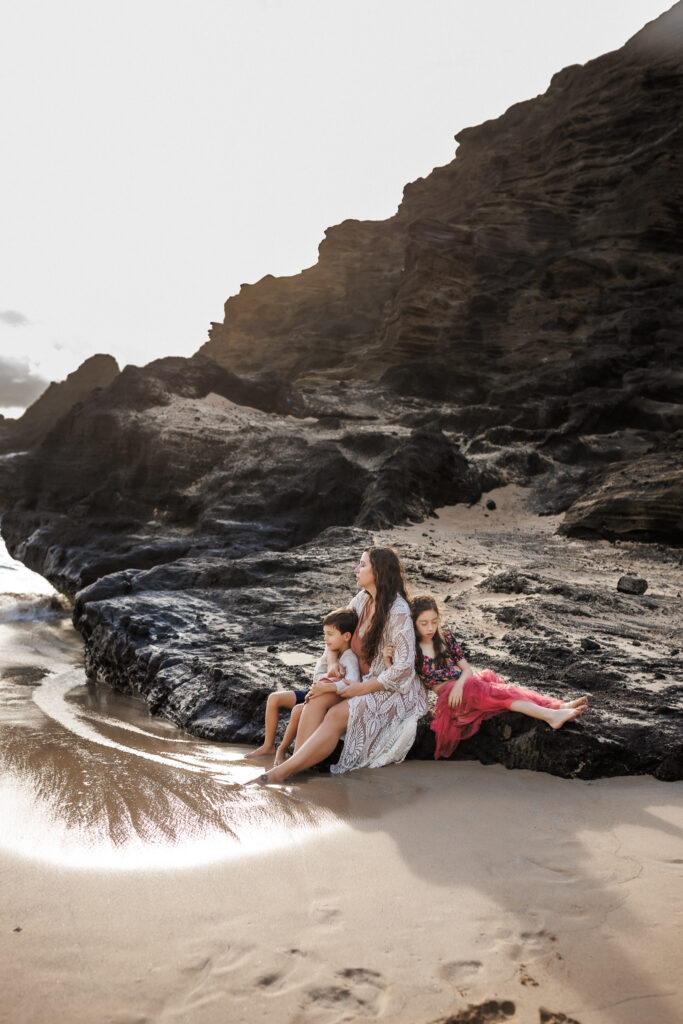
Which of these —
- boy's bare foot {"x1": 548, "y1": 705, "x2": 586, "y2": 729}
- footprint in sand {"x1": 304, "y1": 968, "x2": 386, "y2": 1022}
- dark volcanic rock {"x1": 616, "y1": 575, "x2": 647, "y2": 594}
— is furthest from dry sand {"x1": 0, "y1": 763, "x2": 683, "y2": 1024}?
dark volcanic rock {"x1": 616, "y1": 575, "x2": 647, "y2": 594}

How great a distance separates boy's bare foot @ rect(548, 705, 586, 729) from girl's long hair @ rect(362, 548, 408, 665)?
3.65 feet

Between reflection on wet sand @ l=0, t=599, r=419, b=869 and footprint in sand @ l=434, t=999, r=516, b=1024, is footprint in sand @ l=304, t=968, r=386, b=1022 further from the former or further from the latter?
reflection on wet sand @ l=0, t=599, r=419, b=869

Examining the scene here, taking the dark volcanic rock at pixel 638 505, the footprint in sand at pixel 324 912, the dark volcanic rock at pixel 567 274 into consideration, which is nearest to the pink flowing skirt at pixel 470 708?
the footprint in sand at pixel 324 912

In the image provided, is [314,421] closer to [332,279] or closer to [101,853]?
[101,853]

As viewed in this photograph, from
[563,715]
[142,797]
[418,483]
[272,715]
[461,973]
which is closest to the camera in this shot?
[461,973]

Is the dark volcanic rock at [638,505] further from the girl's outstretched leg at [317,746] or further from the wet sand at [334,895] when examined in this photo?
the girl's outstretched leg at [317,746]

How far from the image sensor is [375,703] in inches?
163

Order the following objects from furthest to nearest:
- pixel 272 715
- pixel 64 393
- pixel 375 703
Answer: pixel 64 393 → pixel 272 715 → pixel 375 703

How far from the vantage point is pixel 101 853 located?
298 cm

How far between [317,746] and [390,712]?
50 centimetres

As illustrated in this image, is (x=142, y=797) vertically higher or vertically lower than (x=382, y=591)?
lower

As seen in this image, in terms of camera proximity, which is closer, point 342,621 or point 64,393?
point 342,621

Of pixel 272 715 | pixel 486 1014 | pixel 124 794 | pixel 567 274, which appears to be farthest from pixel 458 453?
pixel 567 274

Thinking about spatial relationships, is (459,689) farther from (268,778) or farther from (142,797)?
(142,797)
